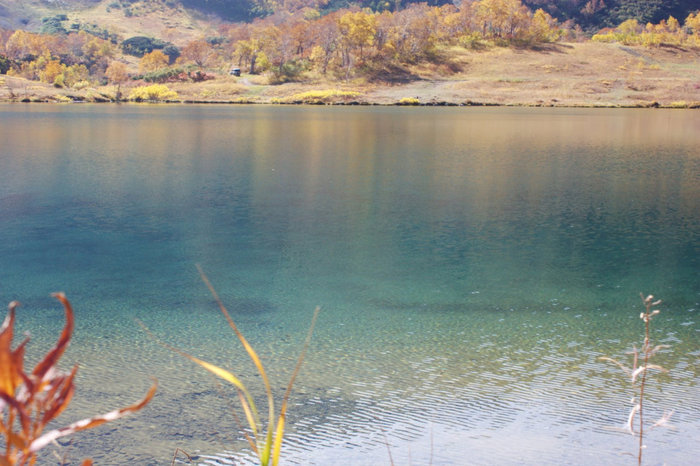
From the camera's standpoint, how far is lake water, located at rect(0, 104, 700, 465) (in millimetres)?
4559

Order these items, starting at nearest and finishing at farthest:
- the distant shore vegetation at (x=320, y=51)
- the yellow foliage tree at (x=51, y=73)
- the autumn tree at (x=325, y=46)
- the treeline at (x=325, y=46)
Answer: the distant shore vegetation at (x=320, y=51) < the yellow foliage tree at (x=51, y=73) < the treeline at (x=325, y=46) < the autumn tree at (x=325, y=46)

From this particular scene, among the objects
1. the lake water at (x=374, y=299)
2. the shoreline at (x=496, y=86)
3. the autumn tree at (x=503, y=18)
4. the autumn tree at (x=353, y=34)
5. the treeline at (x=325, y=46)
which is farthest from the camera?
the autumn tree at (x=503, y=18)

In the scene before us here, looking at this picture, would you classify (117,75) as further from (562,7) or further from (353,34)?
(562,7)

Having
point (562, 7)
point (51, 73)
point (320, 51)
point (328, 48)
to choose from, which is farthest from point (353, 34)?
point (562, 7)

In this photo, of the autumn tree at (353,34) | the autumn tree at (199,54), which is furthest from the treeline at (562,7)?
the autumn tree at (199,54)

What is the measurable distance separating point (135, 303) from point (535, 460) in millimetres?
4610

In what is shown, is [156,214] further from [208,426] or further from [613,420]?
[613,420]

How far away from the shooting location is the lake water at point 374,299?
456 cm

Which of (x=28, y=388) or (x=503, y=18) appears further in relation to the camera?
(x=503, y=18)

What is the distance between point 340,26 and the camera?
2987 inches

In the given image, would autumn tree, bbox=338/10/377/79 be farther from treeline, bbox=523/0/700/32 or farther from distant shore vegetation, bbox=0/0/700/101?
treeline, bbox=523/0/700/32

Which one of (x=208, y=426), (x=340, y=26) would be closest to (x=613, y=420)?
(x=208, y=426)

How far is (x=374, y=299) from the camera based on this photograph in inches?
293

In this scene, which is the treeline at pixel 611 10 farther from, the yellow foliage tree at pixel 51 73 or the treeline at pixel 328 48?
the yellow foliage tree at pixel 51 73
